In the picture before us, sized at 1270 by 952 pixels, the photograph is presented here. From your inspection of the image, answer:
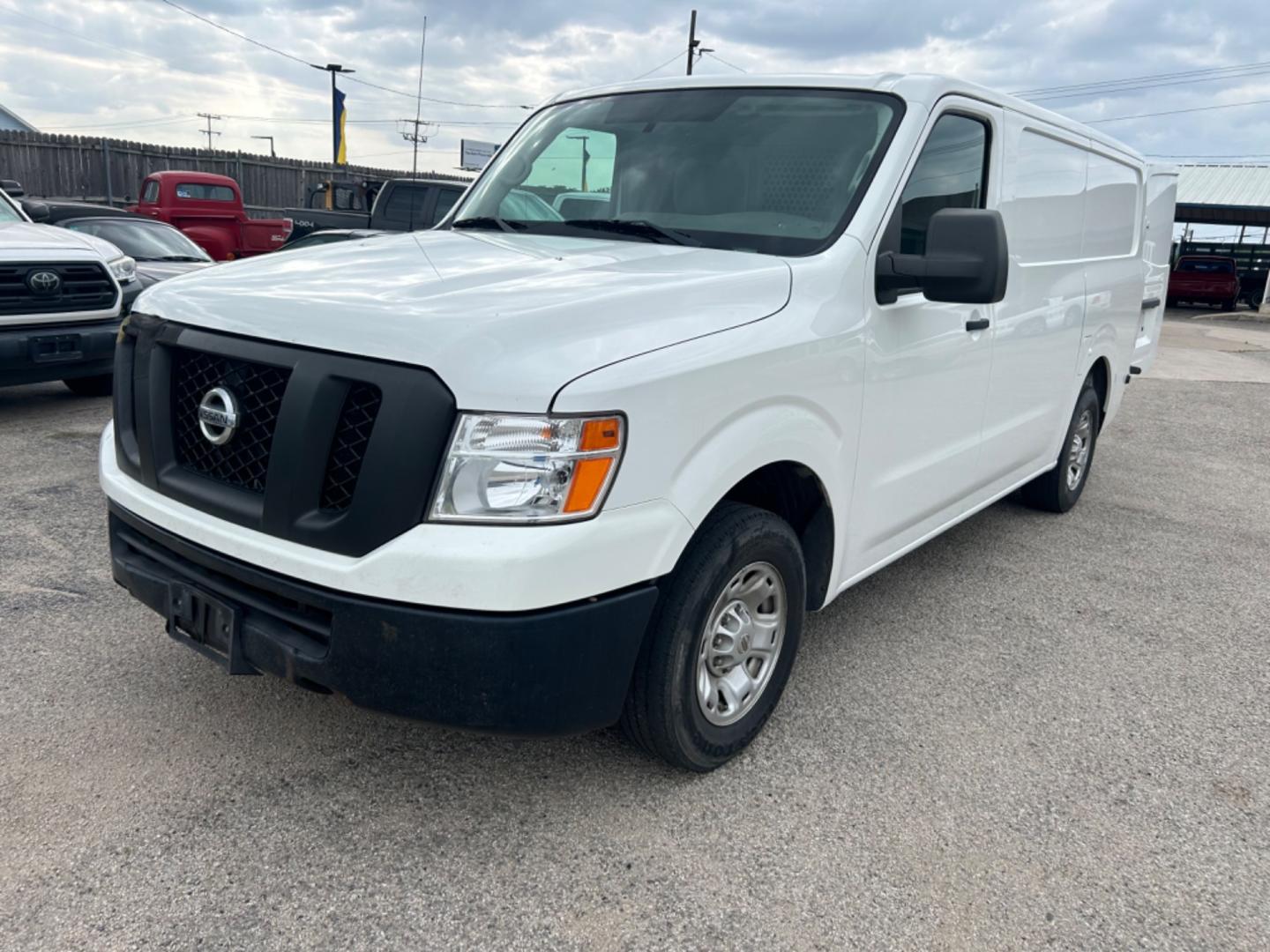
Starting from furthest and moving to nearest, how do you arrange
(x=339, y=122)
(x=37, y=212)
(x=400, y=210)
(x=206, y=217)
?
(x=339, y=122), (x=206, y=217), (x=400, y=210), (x=37, y=212)

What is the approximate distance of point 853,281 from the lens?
2955 millimetres

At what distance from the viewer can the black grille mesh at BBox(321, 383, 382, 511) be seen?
87.4 inches

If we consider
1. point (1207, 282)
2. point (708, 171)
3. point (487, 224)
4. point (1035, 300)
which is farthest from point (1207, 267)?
point (487, 224)

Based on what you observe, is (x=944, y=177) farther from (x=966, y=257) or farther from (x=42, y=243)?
(x=42, y=243)

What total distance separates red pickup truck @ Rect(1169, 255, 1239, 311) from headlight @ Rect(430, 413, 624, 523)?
2961 cm

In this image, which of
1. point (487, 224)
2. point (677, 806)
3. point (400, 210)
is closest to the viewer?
point (677, 806)

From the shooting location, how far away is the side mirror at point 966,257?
2.84 metres

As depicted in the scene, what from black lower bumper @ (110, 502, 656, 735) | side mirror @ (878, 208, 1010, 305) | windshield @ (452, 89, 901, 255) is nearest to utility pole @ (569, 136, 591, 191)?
windshield @ (452, 89, 901, 255)

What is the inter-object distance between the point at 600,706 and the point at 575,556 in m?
0.43

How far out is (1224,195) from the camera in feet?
102

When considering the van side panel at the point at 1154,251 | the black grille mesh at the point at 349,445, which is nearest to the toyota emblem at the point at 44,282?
the black grille mesh at the point at 349,445

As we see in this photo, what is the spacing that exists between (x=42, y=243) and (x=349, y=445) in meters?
5.73

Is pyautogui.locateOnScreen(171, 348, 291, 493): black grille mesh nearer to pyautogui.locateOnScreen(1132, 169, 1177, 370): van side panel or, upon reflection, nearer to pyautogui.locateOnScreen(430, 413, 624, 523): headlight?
pyautogui.locateOnScreen(430, 413, 624, 523): headlight

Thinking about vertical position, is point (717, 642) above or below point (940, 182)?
below
